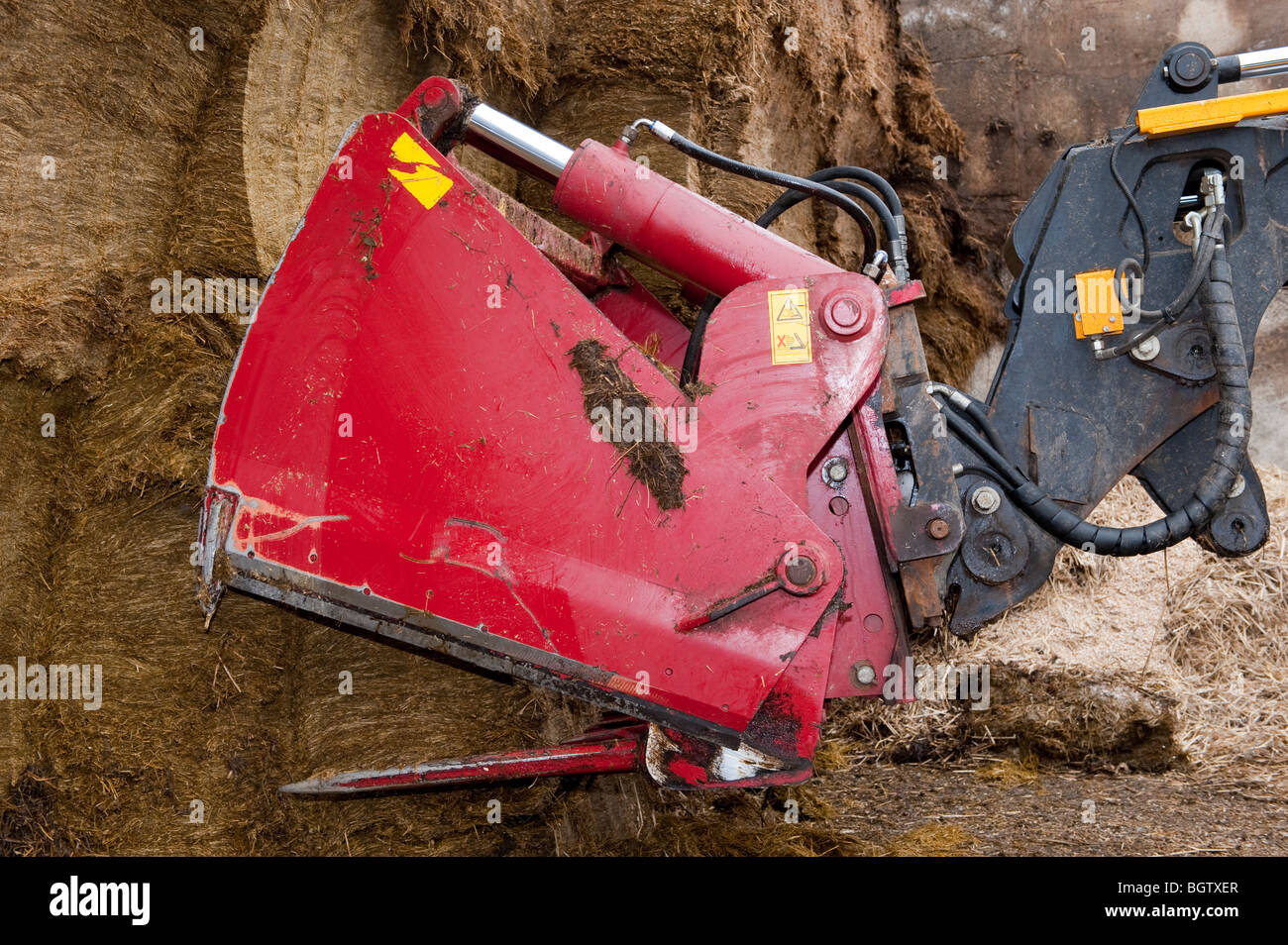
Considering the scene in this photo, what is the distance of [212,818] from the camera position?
3092 mm

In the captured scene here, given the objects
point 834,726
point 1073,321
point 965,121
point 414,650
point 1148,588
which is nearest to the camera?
point 1073,321

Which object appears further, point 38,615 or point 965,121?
point 965,121

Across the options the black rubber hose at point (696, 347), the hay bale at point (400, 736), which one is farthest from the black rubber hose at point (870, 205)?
the hay bale at point (400, 736)

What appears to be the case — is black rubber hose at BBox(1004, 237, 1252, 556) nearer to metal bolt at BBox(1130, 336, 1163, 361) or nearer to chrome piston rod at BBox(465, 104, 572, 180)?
metal bolt at BBox(1130, 336, 1163, 361)

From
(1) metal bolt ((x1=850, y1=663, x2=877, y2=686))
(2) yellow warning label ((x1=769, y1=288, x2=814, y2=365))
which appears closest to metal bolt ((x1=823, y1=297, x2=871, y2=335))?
(2) yellow warning label ((x1=769, y1=288, x2=814, y2=365))

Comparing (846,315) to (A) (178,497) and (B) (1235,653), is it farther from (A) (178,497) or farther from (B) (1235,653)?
(B) (1235,653)

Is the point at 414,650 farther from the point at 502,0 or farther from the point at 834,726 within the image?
the point at 502,0

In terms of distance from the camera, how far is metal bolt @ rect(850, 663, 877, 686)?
2.45 meters

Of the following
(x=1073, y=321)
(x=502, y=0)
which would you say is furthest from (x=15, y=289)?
(x=1073, y=321)

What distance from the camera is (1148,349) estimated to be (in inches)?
106

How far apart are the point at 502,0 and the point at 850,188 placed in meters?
1.71

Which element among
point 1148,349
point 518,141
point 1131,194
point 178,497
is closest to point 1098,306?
point 1148,349

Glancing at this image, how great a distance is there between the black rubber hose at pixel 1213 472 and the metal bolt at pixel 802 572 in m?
0.75

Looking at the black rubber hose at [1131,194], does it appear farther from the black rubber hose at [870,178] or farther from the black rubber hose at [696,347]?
the black rubber hose at [696,347]
